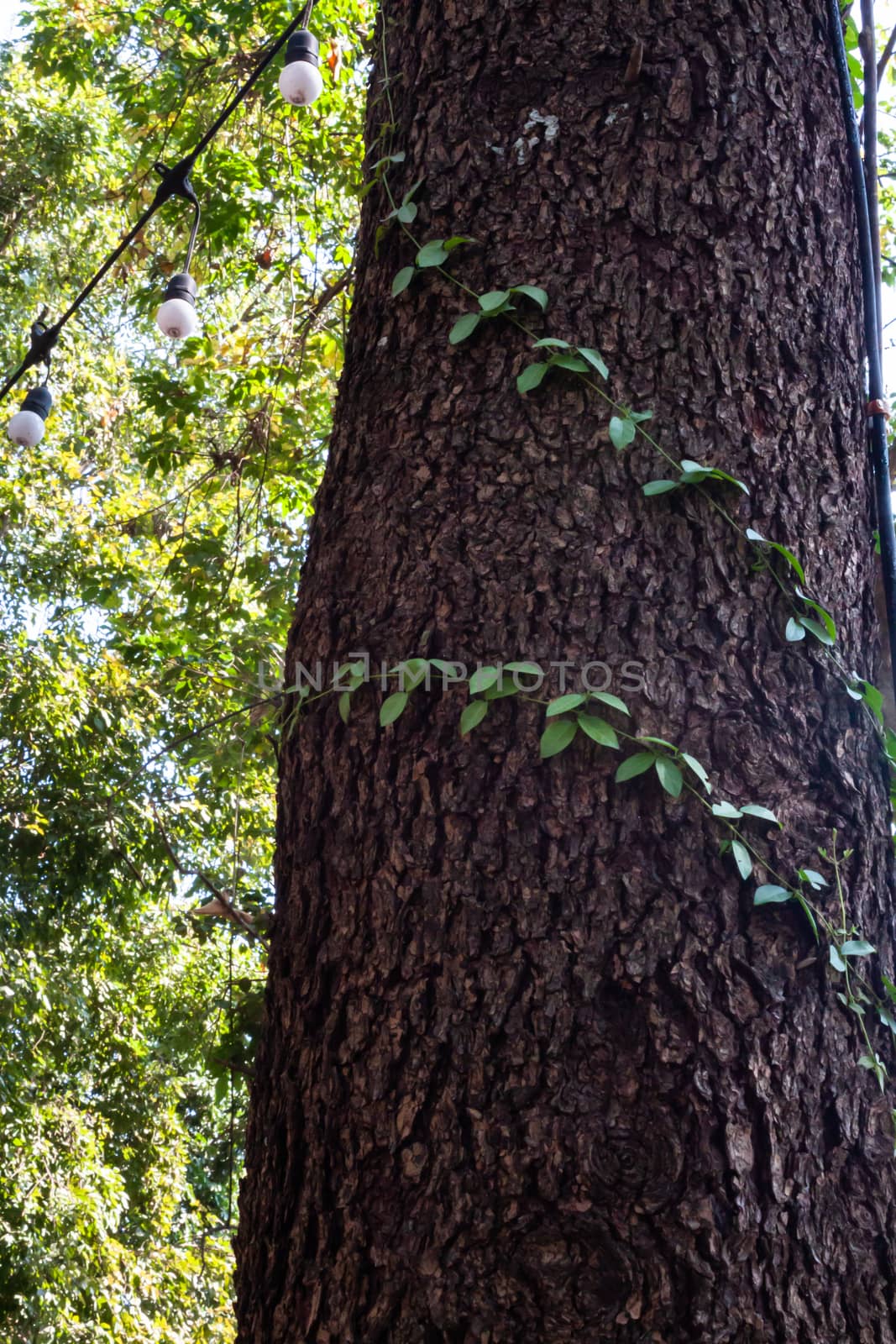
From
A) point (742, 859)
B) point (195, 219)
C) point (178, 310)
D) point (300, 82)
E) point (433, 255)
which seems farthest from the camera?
point (195, 219)

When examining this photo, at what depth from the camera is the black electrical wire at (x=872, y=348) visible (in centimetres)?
112

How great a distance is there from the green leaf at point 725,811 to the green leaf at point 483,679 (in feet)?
0.65

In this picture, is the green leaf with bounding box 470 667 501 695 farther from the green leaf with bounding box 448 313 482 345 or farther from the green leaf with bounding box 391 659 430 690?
the green leaf with bounding box 448 313 482 345

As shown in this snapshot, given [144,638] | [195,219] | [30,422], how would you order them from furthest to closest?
[144,638], [30,422], [195,219]

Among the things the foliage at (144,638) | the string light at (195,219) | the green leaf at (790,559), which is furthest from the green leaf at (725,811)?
the string light at (195,219)

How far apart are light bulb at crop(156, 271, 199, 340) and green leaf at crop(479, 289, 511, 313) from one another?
1643 millimetres

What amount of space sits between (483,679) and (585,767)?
0.11 metres

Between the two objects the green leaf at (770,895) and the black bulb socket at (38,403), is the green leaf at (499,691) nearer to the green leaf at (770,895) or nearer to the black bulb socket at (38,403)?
the green leaf at (770,895)

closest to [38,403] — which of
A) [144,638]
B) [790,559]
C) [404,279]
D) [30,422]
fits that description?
[30,422]

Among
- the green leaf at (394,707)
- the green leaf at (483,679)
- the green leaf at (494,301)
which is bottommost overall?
the green leaf at (394,707)

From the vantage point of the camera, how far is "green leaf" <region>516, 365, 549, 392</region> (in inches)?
39.1

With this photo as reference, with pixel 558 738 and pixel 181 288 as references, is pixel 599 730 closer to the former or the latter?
pixel 558 738

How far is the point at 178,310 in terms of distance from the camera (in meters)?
2.48

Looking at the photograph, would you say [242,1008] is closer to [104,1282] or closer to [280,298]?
[104,1282]
